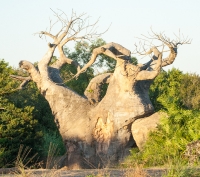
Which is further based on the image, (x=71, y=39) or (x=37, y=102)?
(x=37, y=102)

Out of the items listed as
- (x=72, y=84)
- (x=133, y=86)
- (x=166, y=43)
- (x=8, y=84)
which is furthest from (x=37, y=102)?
(x=166, y=43)

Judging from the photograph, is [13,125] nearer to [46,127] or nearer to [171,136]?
[171,136]

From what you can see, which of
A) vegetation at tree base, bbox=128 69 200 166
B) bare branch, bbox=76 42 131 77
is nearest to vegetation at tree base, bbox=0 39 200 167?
vegetation at tree base, bbox=128 69 200 166

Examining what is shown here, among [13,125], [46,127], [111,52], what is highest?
[111,52]

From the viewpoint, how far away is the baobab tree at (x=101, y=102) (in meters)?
16.8

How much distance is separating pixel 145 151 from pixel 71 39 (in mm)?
4933

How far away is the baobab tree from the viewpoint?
1681 cm

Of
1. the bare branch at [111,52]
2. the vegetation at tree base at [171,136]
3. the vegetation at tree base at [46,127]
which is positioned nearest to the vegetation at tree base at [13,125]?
the vegetation at tree base at [46,127]

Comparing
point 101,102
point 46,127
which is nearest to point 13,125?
point 101,102

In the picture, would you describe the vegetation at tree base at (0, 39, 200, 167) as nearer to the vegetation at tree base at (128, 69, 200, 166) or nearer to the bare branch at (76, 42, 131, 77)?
the vegetation at tree base at (128, 69, 200, 166)

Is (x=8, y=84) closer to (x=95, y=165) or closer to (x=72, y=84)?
(x=95, y=165)

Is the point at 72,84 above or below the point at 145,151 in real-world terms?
above

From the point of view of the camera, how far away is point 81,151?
1778 centimetres

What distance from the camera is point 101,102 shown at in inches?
691
